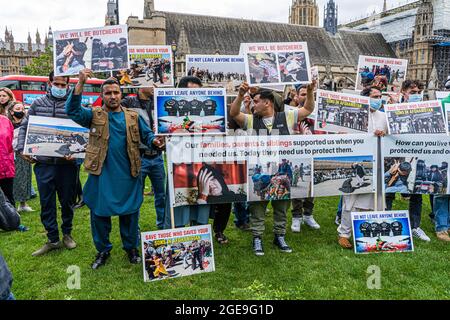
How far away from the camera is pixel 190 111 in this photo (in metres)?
4.64

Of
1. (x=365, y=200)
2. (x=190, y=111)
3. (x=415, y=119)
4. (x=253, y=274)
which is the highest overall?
(x=190, y=111)

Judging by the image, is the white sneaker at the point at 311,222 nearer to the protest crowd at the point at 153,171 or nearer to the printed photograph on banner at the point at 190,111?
the protest crowd at the point at 153,171

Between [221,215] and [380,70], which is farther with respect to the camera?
[380,70]

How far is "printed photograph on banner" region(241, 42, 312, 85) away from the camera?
15.9 feet

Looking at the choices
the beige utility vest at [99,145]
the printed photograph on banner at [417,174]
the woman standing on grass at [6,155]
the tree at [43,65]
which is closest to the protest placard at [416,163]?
the printed photograph on banner at [417,174]

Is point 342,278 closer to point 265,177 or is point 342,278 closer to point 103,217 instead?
point 265,177

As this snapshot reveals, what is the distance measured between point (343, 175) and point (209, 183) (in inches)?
79.0

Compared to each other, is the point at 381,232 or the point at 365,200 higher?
the point at 365,200

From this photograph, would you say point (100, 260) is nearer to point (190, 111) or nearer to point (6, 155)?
point (190, 111)

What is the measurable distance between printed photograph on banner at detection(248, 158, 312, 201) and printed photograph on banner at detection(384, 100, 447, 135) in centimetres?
150

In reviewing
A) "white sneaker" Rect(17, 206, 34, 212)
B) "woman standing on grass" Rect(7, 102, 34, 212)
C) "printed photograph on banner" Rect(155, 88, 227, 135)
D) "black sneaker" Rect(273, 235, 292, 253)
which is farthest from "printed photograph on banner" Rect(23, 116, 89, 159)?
"white sneaker" Rect(17, 206, 34, 212)

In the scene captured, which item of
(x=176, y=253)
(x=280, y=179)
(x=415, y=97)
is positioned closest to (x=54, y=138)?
(x=176, y=253)

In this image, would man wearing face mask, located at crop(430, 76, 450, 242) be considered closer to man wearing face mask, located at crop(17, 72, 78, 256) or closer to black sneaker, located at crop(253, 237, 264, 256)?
black sneaker, located at crop(253, 237, 264, 256)
